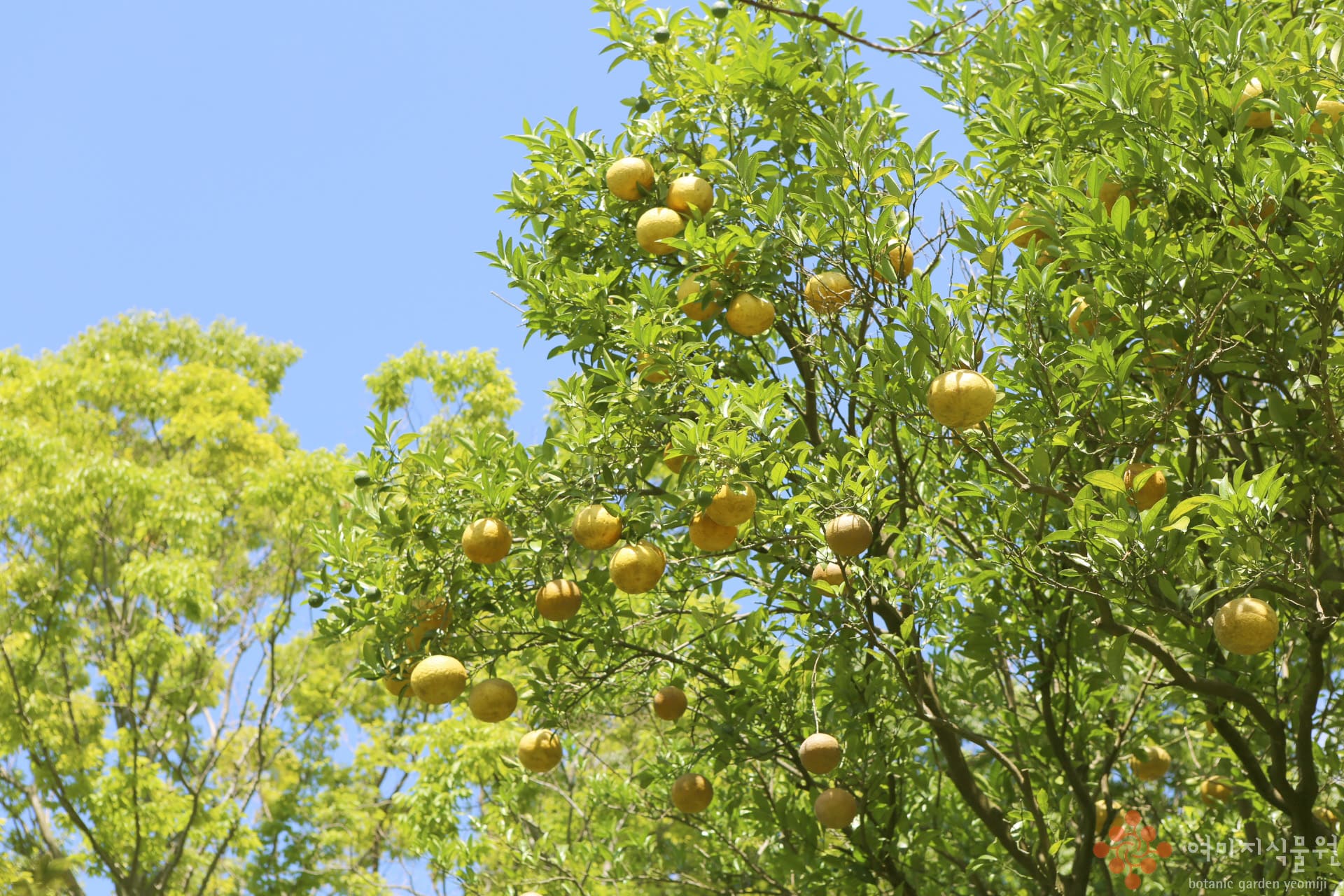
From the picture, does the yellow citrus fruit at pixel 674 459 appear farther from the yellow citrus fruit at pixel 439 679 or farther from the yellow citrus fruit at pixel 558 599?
the yellow citrus fruit at pixel 439 679

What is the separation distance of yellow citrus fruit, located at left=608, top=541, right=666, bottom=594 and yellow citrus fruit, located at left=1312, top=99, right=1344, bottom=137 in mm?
2227

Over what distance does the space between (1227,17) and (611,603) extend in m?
2.80

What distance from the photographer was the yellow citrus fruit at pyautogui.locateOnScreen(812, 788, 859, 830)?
3.88 meters

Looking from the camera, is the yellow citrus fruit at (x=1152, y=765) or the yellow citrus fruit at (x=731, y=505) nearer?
the yellow citrus fruit at (x=731, y=505)

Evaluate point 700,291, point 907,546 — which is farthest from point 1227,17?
point 907,546

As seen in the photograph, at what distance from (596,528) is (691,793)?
1.40 metres

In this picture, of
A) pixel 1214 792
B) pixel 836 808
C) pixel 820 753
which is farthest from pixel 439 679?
pixel 1214 792

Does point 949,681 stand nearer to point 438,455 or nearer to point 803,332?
point 803,332

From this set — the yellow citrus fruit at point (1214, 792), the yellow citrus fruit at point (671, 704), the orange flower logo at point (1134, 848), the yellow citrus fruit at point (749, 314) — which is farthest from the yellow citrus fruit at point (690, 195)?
the orange flower logo at point (1134, 848)

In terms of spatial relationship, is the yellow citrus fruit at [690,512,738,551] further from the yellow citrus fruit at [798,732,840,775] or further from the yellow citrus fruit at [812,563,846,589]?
the yellow citrus fruit at [798,732,840,775]

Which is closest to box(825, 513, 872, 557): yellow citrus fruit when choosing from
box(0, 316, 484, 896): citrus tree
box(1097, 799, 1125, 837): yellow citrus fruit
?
box(1097, 799, 1125, 837): yellow citrus fruit

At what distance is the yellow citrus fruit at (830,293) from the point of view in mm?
3775

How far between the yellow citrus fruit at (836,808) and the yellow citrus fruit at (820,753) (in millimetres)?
161

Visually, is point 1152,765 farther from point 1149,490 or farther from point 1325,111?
point 1325,111
